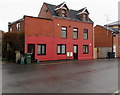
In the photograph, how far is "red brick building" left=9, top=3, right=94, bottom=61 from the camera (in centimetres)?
1856

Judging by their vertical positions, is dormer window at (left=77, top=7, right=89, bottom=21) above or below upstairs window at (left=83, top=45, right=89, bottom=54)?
above

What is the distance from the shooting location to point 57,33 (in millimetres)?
20984

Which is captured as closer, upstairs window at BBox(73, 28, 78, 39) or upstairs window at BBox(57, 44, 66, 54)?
upstairs window at BBox(57, 44, 66, 54)

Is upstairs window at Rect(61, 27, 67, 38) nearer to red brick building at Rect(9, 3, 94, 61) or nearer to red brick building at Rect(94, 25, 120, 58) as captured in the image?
red brick building at Rect(9, 3, 94, 61)

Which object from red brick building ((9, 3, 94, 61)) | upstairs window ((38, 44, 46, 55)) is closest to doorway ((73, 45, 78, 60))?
red brick building ((9, 3, 94, 61))

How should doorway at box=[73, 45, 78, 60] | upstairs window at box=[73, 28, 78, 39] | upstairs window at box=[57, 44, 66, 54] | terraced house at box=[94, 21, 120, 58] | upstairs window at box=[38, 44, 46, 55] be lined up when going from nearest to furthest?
1. upstairs window at box=[38, 44, 46, 55]
2. upstairs window at box=[57, 44, 66, 54]
3. doorway at box=[73, 45, 78, 60]
4. upstairs window at box=[73, 28, 78, 39]
5. terraced house at box=[94, 21, 120, 58]

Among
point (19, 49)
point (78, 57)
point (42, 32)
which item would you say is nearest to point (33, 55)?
point (19, 49)

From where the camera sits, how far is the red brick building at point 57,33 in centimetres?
1856

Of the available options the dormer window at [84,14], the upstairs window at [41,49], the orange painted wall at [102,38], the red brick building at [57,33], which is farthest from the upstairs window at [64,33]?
the orange painted wall at [102,38]

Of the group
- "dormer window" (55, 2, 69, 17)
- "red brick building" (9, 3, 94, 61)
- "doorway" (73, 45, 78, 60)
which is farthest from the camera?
"doorway" (73, 45, 78, 60)

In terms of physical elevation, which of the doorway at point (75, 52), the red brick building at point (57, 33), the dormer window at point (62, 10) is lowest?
the doorway at point (75, 52)

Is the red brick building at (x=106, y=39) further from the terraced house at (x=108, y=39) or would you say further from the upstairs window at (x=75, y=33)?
the upstairs window at (x=75, y=33)

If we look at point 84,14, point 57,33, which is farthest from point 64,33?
point 84,14

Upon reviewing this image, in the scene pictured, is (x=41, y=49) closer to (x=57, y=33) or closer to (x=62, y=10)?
(x=57, y=33)
